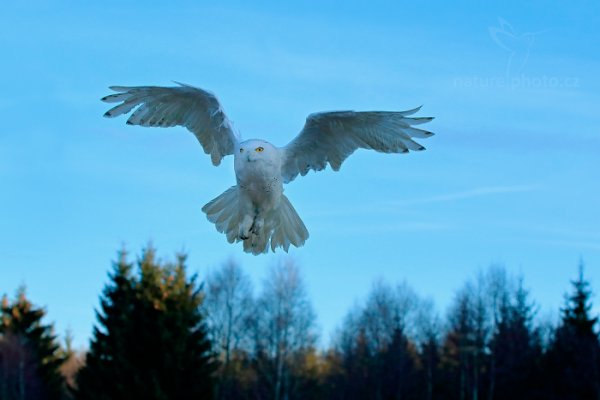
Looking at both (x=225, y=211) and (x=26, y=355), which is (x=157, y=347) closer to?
(x=26, y=355)

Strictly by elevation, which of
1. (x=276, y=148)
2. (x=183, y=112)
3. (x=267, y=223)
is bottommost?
(x=267, y=223)

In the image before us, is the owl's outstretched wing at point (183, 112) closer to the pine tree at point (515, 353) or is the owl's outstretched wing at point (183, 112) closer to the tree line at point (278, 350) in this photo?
the tree line at point (278, 350)

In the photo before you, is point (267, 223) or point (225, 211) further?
point (225, 211)

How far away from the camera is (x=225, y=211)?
11.4m

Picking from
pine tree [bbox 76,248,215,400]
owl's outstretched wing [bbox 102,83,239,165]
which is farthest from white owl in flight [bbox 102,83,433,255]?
pine tree [bbox 76,248,215,400]

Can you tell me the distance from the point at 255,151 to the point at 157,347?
820 inches

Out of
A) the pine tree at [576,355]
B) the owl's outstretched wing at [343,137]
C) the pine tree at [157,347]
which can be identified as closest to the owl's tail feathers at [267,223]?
the owl's outstretched wing at [343,137]

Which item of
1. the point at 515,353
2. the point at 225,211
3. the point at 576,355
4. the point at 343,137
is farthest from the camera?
the point at 515,353

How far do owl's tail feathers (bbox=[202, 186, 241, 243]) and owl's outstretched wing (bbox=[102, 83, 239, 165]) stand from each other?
560mm

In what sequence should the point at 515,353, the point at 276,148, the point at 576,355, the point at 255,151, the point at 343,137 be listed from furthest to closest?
the point at 515,353 → the point at 576,355 → the point at 343,137 → the point at 276,148 → the point at 255,151

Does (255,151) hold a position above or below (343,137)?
below

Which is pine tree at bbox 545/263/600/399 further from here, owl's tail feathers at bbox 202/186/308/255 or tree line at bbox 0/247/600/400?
owl's tail feathers at bbox 202/186/308/255

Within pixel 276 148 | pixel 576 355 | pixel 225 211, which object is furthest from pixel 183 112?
pixel 576 355

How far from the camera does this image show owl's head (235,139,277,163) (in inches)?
377
